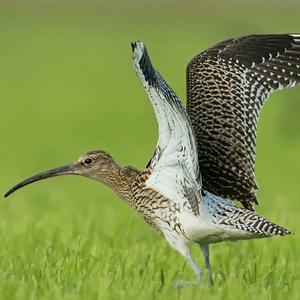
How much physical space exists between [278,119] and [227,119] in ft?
73.9

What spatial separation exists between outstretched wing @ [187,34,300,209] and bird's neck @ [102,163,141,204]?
2.05ft

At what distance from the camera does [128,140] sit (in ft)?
101

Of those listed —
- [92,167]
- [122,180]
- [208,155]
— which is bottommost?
[122,180]

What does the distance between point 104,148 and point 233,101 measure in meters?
17.5

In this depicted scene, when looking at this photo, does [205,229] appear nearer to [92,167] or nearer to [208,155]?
[208,155]

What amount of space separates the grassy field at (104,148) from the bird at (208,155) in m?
0.45

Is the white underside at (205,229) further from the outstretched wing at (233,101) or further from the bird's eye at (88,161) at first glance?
the bird's eye at (88,161)

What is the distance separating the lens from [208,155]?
422 inches

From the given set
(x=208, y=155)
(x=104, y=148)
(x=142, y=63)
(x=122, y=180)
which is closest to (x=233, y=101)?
(x=208, y=155)

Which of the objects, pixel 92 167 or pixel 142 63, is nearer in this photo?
pixel 142 63

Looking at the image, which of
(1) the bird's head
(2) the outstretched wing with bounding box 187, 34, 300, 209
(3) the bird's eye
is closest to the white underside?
(2) the outstretched wing with bounding box 187, 34, 300, 209

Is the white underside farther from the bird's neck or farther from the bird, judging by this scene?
the bird's neck

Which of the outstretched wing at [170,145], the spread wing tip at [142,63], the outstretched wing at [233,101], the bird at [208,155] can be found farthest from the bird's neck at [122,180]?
the spread wing tip at [142,63]

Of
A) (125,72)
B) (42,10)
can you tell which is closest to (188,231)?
(125,72)
